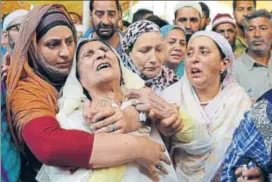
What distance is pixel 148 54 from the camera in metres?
3.52

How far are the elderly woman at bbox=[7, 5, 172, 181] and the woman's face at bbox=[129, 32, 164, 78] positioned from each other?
2.49 ft

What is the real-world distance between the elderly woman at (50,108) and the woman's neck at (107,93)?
0.50ft

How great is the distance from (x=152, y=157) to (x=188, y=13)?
2.62 m

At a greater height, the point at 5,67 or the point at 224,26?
the point at 5,67

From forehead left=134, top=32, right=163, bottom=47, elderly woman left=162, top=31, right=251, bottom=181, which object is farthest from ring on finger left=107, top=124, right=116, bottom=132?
forehead left=134, top=32, right=163, bottom=47

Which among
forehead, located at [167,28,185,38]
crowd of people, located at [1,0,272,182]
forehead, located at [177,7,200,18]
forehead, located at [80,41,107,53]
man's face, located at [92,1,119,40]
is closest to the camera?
crowd of people, located at [1,0,272,182]

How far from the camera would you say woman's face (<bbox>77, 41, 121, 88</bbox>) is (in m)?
2.54

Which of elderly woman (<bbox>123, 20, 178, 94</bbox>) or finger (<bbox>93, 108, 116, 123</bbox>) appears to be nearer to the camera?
finger (<bbox>93, 108, 116, 123</bbox>)

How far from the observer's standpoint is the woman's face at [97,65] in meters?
2.54

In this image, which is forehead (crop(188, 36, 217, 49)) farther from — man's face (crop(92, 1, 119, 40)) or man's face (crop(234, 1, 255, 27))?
man's face (crop(234, 1, 255, 27))

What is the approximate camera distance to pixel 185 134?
2.59m

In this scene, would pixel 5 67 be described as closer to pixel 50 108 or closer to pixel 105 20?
pixel 50 108

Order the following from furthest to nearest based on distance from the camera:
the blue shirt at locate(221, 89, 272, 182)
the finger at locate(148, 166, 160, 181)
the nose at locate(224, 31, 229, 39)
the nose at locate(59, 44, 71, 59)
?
the nose at locate(224, 31, 229, 39) → the nose at locate(59, 44, 71, 59) → the finger at locate(148, 166, 160, 181) → the blue shirt at locate(221, 89, 272, 182)

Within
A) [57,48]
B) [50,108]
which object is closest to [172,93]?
[57,48]
